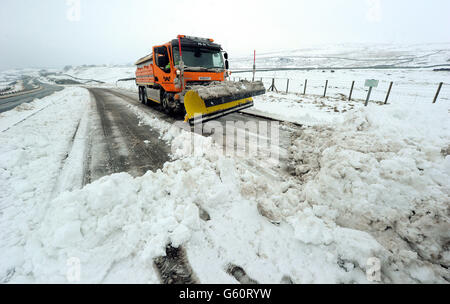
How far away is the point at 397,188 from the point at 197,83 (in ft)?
20.9

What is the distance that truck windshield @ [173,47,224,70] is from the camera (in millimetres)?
6734

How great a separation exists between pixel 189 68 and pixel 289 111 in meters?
4.67

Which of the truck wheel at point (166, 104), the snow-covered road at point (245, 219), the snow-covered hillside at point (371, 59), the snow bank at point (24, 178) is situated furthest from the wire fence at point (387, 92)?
the snow-covered hillside at point (371, 59)

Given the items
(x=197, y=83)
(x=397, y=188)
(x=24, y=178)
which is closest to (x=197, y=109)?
(x=197, y=83)

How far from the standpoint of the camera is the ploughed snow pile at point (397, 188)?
71.6 inches

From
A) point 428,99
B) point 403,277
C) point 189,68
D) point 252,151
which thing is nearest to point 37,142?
point 189,68

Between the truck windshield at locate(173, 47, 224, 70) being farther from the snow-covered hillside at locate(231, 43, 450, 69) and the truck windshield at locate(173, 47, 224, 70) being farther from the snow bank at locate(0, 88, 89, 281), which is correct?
the snow-covered hillside at locate(231, 43, 450, 69)

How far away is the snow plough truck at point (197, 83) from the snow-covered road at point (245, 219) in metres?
2.22

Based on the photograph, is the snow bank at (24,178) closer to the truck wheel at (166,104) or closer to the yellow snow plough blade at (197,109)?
the yellow snow plough blade at (197,109)

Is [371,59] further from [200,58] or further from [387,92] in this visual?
[200,58]

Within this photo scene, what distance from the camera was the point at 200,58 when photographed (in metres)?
7.19

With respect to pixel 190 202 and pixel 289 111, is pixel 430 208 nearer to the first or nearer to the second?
pixel 190 202
